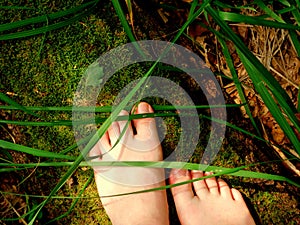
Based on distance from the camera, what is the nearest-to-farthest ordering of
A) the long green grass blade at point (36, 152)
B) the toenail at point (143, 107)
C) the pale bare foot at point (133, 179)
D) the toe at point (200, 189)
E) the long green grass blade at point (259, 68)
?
the long green grass blade at point (259, 68), the long green grass blade at point (36, 152), the toenail at point (143, 107), the pale bare foot at point (133, 179), the toe at point (200, 189)

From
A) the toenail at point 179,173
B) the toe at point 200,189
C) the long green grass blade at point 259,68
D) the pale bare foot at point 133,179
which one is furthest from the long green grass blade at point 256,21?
the toe at point 200,189

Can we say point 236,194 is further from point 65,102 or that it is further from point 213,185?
point 65,102

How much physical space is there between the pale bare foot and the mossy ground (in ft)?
0.16

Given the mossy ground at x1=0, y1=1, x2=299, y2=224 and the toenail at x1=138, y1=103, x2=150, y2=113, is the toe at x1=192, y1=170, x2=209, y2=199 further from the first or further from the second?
the toenail at x1=138, y1=103, x2=150, y2=113

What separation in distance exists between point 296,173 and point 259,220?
0.72 feet

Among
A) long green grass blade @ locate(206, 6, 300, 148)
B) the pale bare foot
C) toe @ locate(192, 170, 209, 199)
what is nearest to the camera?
A: long green grass blade @ locate(206, 6, 300, 148)

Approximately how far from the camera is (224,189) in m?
1.46

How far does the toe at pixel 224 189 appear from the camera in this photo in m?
1.46

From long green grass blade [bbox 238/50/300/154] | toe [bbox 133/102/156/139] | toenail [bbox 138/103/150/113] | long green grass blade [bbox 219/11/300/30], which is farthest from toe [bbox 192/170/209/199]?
long green grass blade [bbox 219/11/300/30]

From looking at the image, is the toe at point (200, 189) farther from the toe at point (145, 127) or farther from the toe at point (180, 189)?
the toe at point (145, 127)

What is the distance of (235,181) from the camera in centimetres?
143

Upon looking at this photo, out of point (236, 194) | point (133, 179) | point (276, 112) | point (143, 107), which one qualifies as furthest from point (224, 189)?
point (276, 112)

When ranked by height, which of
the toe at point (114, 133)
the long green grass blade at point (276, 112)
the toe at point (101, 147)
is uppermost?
the toe at point (114, 133)

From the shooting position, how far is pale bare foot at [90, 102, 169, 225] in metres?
1.43
